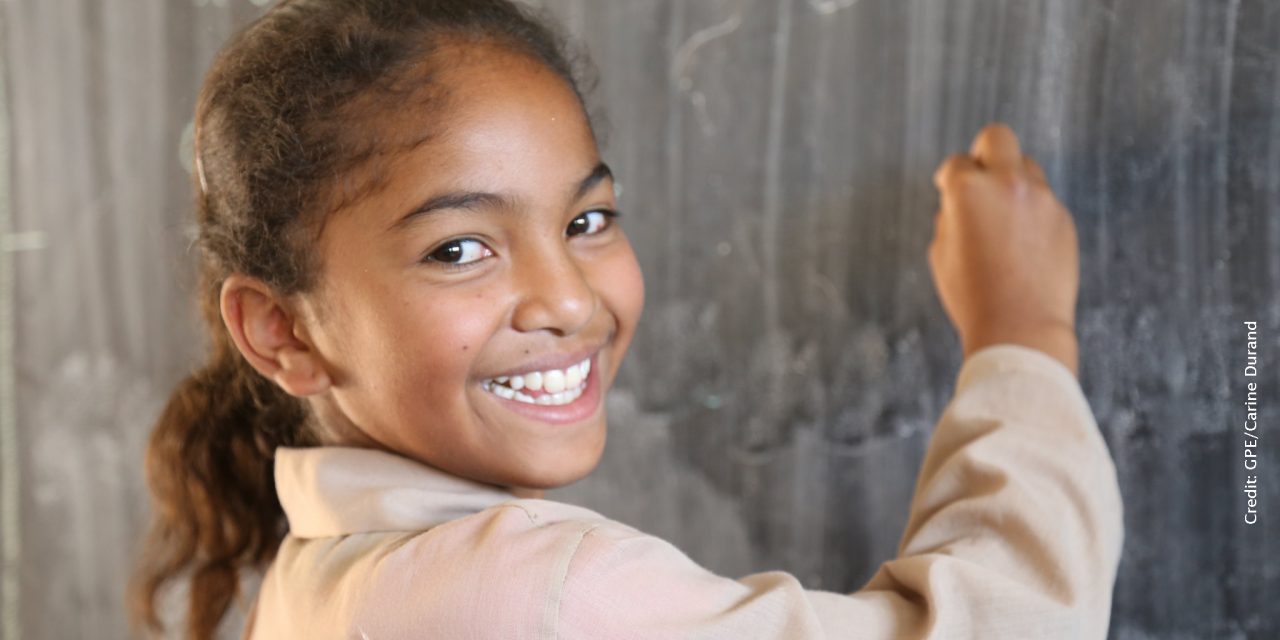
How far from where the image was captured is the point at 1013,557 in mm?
724

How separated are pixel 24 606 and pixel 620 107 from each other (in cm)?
78

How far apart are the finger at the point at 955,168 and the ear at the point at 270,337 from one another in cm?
44

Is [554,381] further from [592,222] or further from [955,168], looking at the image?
[955,168]

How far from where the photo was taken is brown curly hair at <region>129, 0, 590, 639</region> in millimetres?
737

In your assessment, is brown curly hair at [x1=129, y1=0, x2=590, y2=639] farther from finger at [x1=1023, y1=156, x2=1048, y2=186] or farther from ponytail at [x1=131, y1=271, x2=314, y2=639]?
finger at [x1=1023, y1=156, x2=1048, y2=186]

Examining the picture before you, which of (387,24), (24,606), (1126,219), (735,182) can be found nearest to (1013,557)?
(1126,219)

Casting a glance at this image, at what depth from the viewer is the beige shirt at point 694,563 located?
2.09 feet

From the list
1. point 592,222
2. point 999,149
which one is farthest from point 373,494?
point 999,149

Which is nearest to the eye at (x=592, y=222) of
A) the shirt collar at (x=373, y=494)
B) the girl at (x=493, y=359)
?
the girl at (x=493, y=359)

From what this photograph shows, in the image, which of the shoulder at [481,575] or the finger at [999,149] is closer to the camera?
the shoulder at [481,575]

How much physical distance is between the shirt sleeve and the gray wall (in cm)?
11

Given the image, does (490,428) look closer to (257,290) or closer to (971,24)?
(257,290)

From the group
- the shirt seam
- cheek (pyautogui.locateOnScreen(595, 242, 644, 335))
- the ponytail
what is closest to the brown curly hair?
the ponytail

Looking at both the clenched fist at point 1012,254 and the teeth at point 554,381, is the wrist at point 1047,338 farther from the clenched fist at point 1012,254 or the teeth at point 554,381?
the teeth at point 554,381
